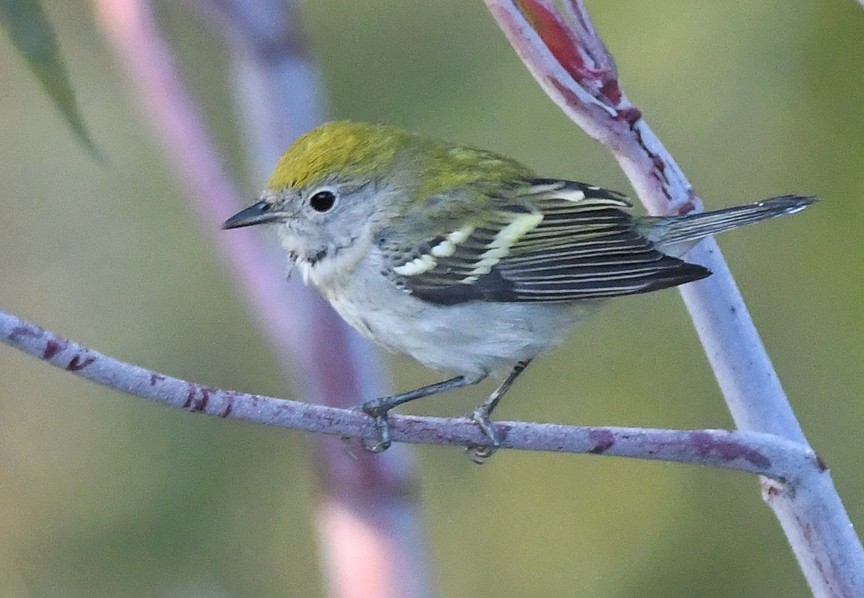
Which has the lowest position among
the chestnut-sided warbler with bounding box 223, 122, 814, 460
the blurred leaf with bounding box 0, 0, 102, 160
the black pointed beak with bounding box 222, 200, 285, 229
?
the chestnut-sided warbler with bounding box 223, 122, 814, 460

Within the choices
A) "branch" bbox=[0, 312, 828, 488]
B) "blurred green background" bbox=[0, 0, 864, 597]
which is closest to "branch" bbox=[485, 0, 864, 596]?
"branch" bbox=[0, 312, 828, 488]

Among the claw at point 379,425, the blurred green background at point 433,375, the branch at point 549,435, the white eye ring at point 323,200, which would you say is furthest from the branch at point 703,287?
the blurred green background at point 433,375

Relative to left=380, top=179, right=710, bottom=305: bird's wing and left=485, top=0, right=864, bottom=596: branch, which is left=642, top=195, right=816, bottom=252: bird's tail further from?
left=485, top=0, right=864, bottom=596: branch

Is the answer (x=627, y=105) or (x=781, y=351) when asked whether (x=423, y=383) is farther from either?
(x=627, y=105)

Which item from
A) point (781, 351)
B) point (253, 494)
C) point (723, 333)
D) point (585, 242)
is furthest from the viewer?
point (253, 494)

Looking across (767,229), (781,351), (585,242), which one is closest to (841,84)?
(767,229)

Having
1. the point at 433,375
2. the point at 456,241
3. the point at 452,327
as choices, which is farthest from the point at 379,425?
the point at 433,375

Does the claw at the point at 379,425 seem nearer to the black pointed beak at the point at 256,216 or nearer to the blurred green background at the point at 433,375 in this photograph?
the black pointed beak at the point at 256,216
